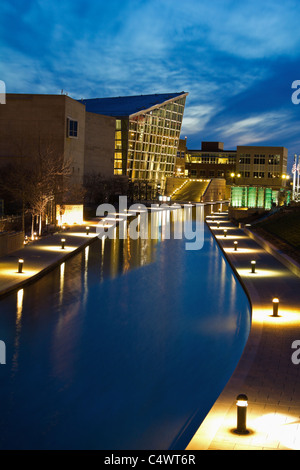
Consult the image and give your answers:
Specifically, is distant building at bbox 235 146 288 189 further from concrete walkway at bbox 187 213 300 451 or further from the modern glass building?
concrete walkway at bbox 187 213 300 451

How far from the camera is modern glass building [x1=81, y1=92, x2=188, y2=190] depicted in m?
96.5

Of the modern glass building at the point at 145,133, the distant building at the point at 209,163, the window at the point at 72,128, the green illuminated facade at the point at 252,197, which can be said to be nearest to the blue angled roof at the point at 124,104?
the modern glass building at the point at 145,133

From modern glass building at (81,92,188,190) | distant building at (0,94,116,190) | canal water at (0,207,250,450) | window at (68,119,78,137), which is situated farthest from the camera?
modern glass building at (81,92,188,190)

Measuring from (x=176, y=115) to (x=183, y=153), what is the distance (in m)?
21.5

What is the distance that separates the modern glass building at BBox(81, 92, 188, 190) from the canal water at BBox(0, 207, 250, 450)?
260 feet

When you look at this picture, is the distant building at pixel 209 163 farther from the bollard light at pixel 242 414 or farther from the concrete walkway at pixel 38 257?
the bollard light at pixel 242 414

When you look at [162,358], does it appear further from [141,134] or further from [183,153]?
[183,153]

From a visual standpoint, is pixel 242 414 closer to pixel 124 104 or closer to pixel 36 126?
pixel 36 126

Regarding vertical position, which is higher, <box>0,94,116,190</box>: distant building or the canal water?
<box>0,94,116,190</box>: distant building

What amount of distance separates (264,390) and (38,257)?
14677 millimetres

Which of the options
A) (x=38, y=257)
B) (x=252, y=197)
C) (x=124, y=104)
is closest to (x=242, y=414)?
(x=38, y=257)

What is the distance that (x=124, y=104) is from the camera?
104 meters

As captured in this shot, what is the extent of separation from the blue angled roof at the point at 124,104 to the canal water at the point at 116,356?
8055cm

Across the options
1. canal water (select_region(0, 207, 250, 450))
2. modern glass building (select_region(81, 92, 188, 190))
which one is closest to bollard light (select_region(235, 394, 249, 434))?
canal water (select_region(0, 207, 250, 450))
